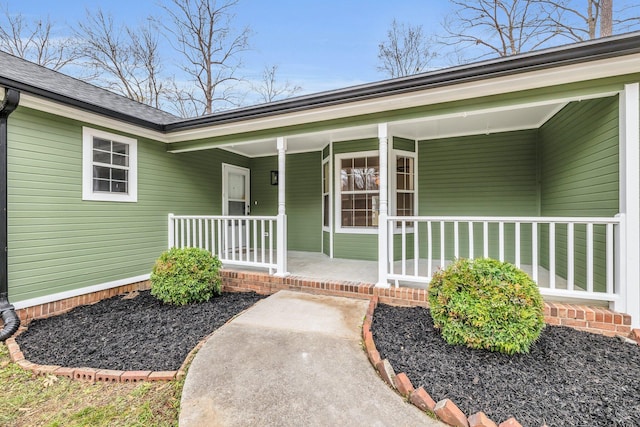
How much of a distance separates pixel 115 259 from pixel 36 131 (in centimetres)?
214

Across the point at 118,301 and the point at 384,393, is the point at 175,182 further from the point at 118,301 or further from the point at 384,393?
the point at 384,393

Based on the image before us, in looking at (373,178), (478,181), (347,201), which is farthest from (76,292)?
(478,181)

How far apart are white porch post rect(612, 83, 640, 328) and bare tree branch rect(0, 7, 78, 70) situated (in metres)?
15.1

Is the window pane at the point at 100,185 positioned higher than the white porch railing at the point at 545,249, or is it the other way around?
the window pane at the point at 100,185

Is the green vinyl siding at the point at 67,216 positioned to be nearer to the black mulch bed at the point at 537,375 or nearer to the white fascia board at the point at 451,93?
the white fascia board at the point at 451,93

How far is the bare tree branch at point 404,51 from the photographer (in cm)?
1144

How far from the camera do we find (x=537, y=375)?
2227mm

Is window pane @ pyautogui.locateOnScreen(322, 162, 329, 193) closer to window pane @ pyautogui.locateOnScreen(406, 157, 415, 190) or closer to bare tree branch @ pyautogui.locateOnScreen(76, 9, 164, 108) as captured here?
window pane @ pyautogui.locateOnScreen(406, 157, 415, 190)

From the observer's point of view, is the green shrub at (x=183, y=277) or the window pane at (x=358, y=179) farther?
the window pane at (x=358, y=179)

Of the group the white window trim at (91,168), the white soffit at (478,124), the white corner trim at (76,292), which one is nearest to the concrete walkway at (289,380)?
the white corner trim at (76,292)

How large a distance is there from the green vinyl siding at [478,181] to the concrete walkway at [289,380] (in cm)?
361

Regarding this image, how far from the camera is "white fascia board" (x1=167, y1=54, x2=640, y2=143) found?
9.65 feet

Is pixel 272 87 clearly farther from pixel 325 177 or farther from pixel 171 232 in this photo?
pixel 171 232

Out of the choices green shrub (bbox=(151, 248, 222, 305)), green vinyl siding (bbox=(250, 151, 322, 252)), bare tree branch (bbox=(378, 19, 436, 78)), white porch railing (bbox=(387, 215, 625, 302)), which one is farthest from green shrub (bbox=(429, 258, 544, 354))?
bare tree branch (bbox=(378, 19, 436, 78))
